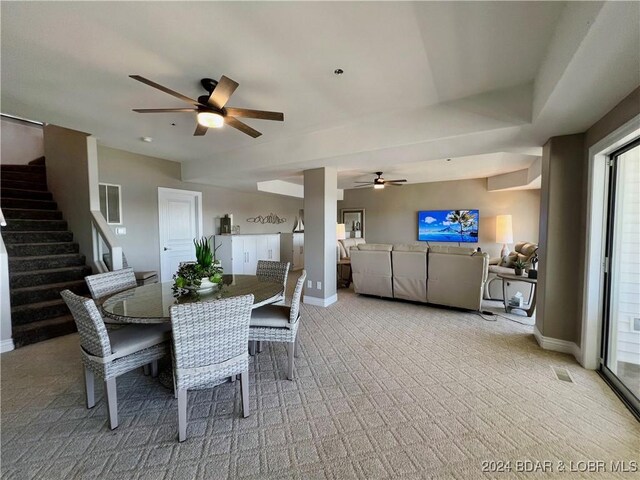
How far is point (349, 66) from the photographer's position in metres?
2.27

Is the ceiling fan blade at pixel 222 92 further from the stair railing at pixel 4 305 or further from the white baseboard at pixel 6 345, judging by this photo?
the white baseboard at pixel 6 345

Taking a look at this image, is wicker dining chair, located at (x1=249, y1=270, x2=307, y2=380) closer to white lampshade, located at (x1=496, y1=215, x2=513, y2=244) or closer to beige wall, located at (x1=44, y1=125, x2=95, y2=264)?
beige wall, located at (x1=44, y1=125, x2=95, y2=264)

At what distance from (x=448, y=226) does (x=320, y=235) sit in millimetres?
4817

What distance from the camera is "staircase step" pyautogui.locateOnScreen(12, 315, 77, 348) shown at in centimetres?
295

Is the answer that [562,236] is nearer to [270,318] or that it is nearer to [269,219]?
[270,318]

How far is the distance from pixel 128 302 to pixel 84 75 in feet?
6.79

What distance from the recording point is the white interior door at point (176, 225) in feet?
16.7

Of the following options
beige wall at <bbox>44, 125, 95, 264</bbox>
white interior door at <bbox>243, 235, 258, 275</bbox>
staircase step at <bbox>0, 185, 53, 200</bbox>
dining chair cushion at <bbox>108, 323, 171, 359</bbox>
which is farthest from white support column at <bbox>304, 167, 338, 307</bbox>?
staircase step at <bbox>0, 185, 53, 200</bbox>

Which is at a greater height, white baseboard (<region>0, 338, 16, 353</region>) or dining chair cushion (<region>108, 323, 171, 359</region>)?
dining chair cushion (<region>108, 323, 171, 359</region>)

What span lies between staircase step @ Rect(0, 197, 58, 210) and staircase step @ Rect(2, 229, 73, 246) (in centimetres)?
74

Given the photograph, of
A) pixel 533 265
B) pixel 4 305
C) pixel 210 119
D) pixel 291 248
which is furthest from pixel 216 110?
pixel 291 248

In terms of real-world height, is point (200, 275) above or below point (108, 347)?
above

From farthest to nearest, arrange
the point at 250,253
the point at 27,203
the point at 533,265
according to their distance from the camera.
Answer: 1. the point at 250,253
2. the point at 533,265
3. the point at 27,203

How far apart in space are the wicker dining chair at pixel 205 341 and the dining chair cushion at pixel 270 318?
1.49ft
